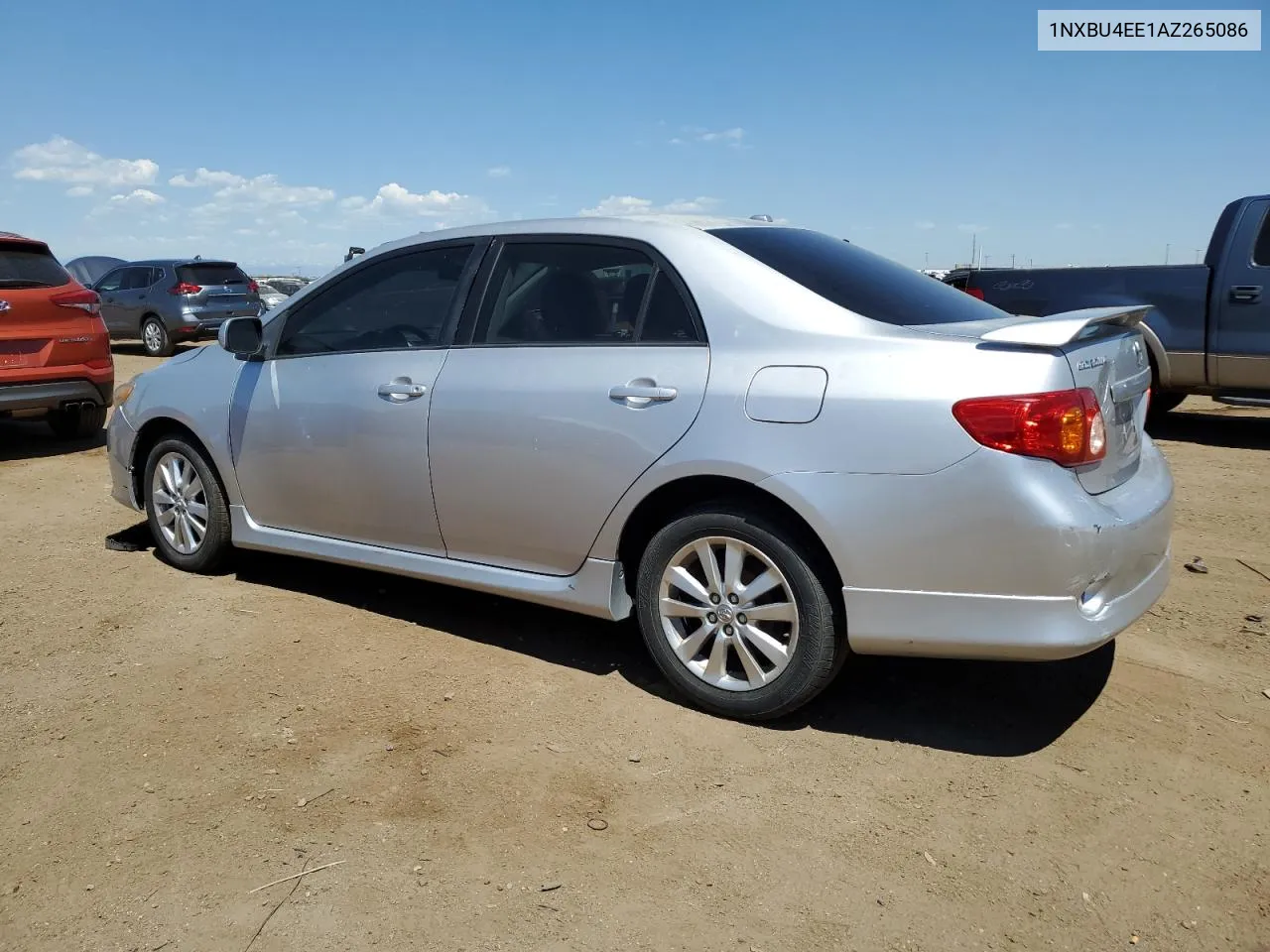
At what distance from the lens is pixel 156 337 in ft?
59.5

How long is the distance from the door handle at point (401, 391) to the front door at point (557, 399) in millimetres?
103

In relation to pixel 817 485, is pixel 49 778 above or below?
below

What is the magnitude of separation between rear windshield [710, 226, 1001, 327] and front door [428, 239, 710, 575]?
38 centimetres

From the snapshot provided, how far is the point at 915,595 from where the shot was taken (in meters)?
3.08

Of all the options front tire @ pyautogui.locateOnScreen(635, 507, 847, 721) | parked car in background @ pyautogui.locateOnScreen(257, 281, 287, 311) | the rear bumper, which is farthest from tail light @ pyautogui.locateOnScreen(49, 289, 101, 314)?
parked car in background @ pyautogui.locateOnScreen(257, 281, 287, 311)

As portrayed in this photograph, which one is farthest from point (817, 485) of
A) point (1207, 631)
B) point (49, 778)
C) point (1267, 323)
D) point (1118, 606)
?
point (1267, 323)

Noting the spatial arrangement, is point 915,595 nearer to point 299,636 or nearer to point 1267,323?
point 299,636

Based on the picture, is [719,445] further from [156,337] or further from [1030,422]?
[156,337]

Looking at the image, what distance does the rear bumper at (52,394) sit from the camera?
795 centimetres

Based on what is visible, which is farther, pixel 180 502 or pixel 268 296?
pixel 268 296

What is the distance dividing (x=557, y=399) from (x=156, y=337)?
1667cm

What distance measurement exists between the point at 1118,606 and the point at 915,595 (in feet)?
2.02

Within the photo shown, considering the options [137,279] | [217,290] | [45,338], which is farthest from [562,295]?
[137,279]

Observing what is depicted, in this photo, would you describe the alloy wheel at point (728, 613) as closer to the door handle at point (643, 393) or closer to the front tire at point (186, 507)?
the door handle at point (643, 393)
